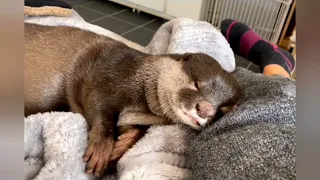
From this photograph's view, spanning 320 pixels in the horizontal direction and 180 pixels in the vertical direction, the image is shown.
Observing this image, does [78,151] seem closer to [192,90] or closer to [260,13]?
[192,90]

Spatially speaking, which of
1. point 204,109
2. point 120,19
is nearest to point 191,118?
point 204,109

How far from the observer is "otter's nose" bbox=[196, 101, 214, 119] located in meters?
0.84

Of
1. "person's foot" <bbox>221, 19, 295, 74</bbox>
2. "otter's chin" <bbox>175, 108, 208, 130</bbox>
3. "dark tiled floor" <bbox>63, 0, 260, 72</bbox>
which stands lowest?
"dark tiled floor" <bbox>63, 0, 260, 72</bbox>

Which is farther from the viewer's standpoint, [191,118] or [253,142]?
[191,118]

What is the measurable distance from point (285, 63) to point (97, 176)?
3.47 ft

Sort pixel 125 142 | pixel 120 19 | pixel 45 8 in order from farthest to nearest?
pixel 120 19 < pixel 45 8 < pixel 125 142

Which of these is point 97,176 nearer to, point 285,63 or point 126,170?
point 126,170

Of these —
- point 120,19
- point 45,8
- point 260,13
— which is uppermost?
point 45,8

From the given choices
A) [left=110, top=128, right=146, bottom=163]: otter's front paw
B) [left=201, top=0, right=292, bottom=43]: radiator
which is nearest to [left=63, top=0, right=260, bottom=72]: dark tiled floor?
[left=201, top=0, right=292, bottom=43]: radiator

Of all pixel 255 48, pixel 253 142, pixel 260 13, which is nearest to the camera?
pixel 253 142

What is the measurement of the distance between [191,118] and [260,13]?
1892mm

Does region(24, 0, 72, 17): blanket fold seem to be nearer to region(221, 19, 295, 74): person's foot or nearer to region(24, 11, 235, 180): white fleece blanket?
region(24, 11, 235, 180): white fleece blanket

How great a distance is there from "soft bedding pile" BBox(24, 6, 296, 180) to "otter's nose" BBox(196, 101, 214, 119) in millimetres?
29

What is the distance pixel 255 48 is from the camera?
1.74m
